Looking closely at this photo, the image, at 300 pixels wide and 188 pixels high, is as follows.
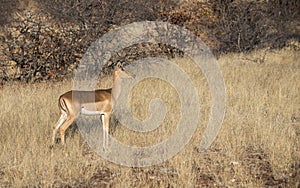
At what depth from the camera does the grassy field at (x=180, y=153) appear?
4.90 metres

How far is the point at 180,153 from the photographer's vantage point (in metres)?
5.81

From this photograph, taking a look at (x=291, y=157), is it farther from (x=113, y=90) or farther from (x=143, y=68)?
(x=143, y=68)

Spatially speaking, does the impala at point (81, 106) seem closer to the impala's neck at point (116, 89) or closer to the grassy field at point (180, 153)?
the impala's neck at point (116, 89)

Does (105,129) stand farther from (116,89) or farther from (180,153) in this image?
(180,153)

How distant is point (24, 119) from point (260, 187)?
14.3 ft

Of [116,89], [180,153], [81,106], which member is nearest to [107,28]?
[116,89]

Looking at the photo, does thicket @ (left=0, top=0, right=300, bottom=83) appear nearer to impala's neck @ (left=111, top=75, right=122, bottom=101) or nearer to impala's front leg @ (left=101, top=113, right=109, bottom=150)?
impala's neck @ (left=111, top=75, right=122, bottom=101)

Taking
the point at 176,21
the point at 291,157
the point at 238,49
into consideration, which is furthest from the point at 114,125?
the point at 238,49

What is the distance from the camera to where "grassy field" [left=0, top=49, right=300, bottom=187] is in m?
4.90

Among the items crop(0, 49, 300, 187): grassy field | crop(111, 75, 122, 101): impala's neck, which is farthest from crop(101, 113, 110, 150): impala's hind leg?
crop(111, 75, 122, 101): impala's neck

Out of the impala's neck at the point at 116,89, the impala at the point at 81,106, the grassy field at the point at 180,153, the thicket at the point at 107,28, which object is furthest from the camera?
the thicket at the point at 107,28

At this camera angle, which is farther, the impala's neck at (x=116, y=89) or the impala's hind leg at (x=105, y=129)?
the impala's neck at (x=116, y=89)

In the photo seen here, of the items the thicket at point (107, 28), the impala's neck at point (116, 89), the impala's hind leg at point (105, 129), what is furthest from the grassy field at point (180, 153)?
the thicket at point (107, 28)

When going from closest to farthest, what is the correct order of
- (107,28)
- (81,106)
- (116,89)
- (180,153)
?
(180,153) → (81,106) → (116,89) → (107,28)
